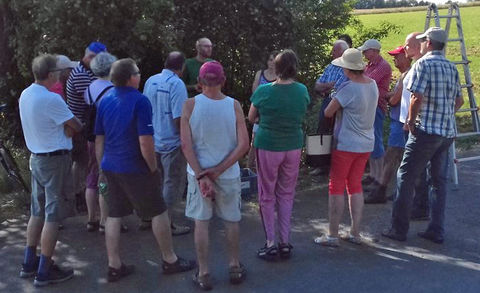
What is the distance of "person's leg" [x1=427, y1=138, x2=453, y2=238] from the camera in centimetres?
502

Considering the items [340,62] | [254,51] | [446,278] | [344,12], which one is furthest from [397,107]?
[344,12]

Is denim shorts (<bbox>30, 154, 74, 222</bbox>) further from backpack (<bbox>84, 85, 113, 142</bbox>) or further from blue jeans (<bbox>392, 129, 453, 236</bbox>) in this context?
blue jeans (<bbox>392, 129, 453, 236</bbox>)

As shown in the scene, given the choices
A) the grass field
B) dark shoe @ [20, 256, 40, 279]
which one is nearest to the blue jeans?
dark shoe @ [20, 256, 40, 279]

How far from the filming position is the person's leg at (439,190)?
5.02 meters

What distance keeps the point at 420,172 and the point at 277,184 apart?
1327mm

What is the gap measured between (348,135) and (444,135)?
0.85 metres

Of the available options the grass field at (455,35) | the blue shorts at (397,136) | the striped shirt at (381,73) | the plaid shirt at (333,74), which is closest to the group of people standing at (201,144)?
the blue shorts at (397,136)

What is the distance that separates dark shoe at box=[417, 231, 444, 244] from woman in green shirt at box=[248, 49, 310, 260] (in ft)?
4.38

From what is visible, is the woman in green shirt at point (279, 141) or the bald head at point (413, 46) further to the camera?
the bald head at point (413, 46)

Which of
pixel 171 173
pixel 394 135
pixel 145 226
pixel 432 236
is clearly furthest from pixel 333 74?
pixel 145 226

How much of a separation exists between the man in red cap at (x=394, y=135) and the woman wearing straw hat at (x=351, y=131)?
1.10m

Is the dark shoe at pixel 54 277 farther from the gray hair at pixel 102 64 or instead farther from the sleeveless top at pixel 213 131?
the gray hair at pixel 102 64

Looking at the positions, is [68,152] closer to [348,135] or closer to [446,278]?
[348,135]

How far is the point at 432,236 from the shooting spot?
16.8 ft
